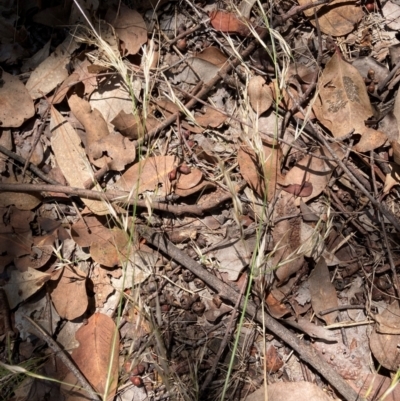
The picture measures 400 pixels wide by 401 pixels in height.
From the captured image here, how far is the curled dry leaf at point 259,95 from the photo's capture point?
201 centimetres

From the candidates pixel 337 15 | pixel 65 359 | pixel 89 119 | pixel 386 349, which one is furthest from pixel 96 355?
pixel 337 15

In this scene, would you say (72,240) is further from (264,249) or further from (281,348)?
(281,348)

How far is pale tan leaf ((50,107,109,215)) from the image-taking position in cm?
195

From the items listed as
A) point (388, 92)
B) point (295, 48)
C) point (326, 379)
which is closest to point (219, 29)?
point (295, 48)

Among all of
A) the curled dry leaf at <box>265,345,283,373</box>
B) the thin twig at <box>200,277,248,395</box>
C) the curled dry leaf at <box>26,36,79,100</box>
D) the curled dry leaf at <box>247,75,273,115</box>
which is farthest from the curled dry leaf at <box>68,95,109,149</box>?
the curled dry leaf at <box>265,345,283,373</box>

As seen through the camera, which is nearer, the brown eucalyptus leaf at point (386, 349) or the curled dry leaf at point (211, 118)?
the brown eucalyptus leaf at point (386, 349)

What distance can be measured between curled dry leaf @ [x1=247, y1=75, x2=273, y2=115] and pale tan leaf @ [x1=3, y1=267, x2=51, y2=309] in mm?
1075

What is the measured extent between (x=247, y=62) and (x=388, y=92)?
60 centimetres

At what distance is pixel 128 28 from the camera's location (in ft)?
6.89

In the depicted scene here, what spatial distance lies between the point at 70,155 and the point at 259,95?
816 mm

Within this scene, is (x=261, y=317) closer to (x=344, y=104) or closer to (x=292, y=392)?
(x=292, y=392)

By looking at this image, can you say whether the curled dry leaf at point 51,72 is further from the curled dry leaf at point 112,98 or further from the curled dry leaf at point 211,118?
the curled dry leaf at point 211,118

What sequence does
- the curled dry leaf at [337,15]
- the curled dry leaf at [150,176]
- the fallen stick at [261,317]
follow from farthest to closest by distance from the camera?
the curled dry leaf at [337,15] < the curled dry leaf at [150,176] < the fallen stick at [261,317]

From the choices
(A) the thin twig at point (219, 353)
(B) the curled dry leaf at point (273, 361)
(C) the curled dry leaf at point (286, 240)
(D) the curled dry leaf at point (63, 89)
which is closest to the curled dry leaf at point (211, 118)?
(C) the curled dry leaf at point (286, 240)
